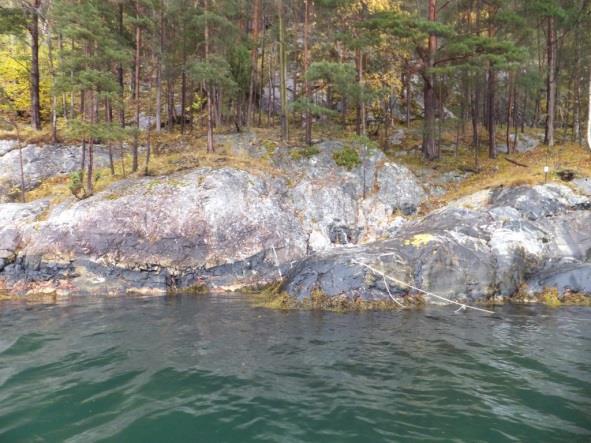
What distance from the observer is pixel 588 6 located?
19.8 m

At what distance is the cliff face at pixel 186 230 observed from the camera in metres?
14.6

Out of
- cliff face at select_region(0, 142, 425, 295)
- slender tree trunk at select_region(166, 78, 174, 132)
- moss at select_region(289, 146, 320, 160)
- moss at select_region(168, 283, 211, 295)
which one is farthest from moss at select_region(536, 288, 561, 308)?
slender tree trunk at select_region(166, 78, 174, 132)

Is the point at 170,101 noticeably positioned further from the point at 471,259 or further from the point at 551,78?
the point at 551,78

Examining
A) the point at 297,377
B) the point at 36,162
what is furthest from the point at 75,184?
the point at 297,377

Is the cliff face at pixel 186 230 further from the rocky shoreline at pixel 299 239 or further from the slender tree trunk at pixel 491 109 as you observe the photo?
the slender tree trunk at pixel 491 109

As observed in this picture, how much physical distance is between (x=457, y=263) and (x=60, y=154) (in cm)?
2189

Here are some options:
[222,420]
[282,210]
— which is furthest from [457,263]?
[222,420]

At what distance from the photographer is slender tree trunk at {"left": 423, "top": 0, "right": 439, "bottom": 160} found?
20062mm

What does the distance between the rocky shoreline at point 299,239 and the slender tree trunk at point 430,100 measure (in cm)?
449

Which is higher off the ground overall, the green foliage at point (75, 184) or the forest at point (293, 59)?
the forest at point (293, 59)

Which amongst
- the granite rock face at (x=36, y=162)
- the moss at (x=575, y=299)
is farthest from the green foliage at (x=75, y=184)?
the moss at (x=575, y=299)

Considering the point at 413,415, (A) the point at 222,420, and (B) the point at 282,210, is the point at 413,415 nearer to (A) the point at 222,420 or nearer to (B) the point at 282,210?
(A) the point at 222,420

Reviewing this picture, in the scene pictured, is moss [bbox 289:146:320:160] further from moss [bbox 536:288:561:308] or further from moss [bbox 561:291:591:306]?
moss [bbox 561:291:591:306]

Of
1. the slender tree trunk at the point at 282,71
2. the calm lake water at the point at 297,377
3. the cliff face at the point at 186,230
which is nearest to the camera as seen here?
the calm lake water at the point at 297,377
